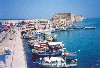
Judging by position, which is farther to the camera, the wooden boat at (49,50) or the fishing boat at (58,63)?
the wooden boat at (49,50)

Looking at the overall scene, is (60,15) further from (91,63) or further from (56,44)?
(91,63)

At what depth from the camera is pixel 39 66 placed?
38875 millimetres

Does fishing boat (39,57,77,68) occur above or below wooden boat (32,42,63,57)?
below

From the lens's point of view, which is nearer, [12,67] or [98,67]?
[12,67]

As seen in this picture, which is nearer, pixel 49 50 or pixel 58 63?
pixel 58 63

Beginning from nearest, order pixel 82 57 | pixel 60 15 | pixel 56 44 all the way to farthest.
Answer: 1. pixel 82 57
2. pixel 56 44
3. pixel 60 15

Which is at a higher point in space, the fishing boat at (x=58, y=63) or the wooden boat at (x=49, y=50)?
the wooden boat at (x=49, y=50)

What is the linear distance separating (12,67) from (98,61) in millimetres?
14364

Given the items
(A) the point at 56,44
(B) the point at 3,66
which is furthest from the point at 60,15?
(B) the point at 3,66

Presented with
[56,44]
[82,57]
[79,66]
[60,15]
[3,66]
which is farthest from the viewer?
[60,15]

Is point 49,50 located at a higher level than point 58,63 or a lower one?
higher

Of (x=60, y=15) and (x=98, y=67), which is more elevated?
(x=60, y=15)

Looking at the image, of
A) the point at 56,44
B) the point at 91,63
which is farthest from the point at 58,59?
the point at 56,44

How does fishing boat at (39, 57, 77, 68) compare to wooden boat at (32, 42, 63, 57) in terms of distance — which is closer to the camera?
fishing boat at (39, 57, 77, 68)
